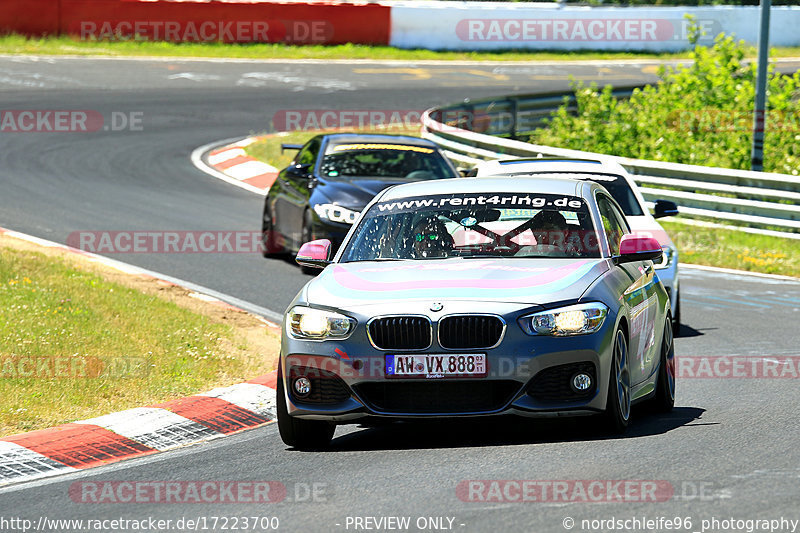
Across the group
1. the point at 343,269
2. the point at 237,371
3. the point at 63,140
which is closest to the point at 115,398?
the point at 237,371

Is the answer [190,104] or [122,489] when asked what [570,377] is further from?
[190,104]

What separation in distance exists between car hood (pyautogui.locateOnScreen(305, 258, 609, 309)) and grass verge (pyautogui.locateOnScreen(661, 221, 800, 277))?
9826 mm

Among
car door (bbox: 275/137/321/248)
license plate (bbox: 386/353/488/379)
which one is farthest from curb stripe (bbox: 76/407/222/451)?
car door (bbox: 275/137/321/248)

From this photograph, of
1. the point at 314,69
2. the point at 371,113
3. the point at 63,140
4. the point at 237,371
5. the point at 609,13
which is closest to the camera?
the point at 237,371

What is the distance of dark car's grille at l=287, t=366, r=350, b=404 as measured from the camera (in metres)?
7.47

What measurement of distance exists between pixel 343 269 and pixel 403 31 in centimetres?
3497

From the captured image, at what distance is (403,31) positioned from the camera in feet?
139

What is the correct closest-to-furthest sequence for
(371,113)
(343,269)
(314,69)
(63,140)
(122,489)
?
(122,489) → (343,269) → (63,140) → (371,113) → (314,69)

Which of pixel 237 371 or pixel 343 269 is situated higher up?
pixel 343 269

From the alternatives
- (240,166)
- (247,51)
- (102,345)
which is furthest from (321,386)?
(247,51)

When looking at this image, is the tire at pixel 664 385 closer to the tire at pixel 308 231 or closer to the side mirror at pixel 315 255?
the side mirror at pixel 315 255

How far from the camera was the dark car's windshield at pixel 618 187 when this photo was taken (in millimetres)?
13695

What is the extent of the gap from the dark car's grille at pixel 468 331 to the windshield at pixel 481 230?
3.57 feet

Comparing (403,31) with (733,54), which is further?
(403,31)
